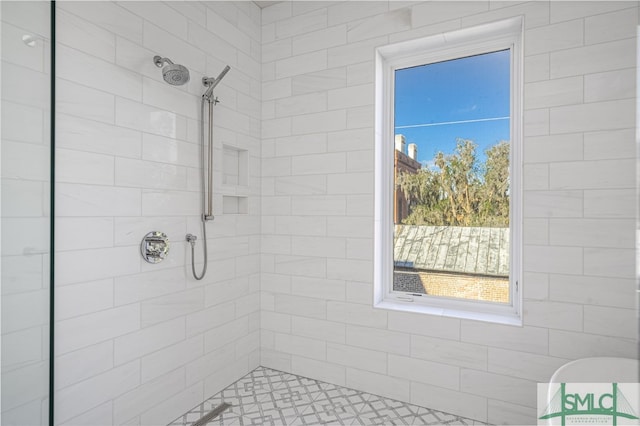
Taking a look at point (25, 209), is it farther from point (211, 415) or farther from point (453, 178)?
point (453, 178)

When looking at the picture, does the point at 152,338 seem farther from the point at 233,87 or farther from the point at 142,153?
the point at 233,87

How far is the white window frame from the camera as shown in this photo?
2.20 metres

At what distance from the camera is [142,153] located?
6.33 ft

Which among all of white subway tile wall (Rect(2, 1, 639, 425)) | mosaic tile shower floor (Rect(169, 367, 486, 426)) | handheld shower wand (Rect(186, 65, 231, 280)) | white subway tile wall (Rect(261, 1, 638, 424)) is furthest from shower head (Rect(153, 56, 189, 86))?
mosaic tile shower floor (Rect(169, 367, 486, 426))

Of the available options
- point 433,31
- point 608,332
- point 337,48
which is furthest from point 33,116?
point 608,332

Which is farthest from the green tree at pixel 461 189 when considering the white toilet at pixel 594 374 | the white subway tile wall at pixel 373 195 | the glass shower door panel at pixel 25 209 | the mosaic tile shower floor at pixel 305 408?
the glass shower door panel at pixel 25 209

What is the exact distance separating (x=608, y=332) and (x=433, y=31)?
1.87 meters

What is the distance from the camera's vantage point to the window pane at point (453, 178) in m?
2.30

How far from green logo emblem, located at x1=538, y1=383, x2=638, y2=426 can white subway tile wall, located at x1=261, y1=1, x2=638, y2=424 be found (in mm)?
407

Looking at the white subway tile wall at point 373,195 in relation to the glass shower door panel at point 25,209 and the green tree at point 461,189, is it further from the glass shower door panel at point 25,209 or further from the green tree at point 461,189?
the glass shower door panel at point 25,209

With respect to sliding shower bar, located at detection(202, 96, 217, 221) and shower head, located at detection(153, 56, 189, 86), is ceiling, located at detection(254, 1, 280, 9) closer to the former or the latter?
sliding shower bar, located at detection(202, 96, 217, 221)

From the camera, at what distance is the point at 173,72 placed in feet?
6.08

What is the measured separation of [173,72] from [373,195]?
4.35 ft

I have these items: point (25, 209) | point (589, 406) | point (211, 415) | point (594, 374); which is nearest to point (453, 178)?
point (594, 374)
